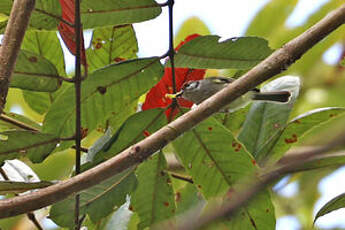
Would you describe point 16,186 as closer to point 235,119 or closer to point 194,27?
point 235,119

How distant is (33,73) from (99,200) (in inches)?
11.5

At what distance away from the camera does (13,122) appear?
1.20 meters

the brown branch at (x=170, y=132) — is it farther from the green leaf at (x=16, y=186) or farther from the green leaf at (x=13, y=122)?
the green leaf at (x=13, y=122)

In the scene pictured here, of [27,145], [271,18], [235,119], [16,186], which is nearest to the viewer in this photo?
[16,186]

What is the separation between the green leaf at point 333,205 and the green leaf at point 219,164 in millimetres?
107

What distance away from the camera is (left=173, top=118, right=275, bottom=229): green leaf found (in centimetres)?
108

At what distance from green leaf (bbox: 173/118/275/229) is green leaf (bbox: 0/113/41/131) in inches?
13.9

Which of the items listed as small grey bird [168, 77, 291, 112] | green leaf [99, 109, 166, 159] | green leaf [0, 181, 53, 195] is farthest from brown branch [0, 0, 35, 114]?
small grey bird [168, 77, 291, 112]

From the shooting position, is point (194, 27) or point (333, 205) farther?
point (194, 27)

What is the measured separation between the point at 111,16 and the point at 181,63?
17cm

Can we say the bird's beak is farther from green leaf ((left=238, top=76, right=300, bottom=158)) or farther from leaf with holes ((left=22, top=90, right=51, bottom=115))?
leaf with holes ((left=22, top=90, right=51, bottom=115))

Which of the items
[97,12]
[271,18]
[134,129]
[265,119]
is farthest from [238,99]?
[271,18]

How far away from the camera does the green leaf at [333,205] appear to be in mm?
994

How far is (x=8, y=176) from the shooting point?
1.23 metres
